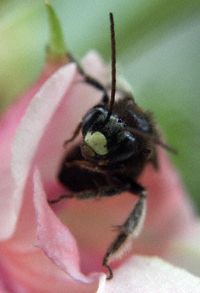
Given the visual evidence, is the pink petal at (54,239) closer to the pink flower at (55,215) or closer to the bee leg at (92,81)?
the pink flower at (55,215)

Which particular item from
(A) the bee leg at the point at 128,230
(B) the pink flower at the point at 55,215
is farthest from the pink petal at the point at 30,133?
(A) the bee leg at the point at 128,230

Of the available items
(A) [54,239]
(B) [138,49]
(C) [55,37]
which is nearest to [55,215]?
(A) [54,239]

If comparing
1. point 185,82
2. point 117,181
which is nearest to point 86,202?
point 117,181

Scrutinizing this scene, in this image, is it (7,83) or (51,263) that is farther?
(7,83)

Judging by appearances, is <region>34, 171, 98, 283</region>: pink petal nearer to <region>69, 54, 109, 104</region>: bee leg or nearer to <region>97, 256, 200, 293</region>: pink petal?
<region>97, 256, 200, 293</region>: pink petal

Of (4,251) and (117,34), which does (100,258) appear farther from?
(117,34)

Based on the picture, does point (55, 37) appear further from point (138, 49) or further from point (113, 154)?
point (138, 49)
